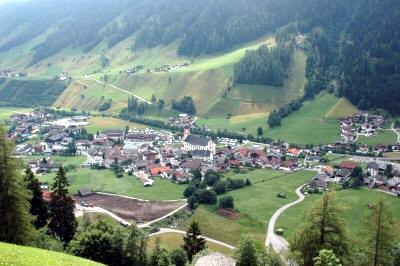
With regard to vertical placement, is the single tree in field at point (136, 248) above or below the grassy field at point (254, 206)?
above

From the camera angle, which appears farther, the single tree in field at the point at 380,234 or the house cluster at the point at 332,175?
the house cluster at the point at 332,175

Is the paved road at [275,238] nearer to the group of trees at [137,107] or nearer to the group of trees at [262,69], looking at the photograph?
the group of trees at [137,107]

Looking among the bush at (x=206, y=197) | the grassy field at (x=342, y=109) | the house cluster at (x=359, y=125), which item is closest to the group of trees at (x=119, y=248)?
the bush at (x=206, y=197)

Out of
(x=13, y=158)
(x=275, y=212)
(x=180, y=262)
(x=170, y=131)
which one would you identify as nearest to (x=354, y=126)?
(x=170, y=131)

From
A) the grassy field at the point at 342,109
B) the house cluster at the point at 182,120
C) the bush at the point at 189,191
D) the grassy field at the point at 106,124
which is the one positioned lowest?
the bush at the point at 189,191

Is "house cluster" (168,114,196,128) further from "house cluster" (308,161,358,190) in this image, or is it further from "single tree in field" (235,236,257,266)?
"single tree in field" (235,236,257,266)
